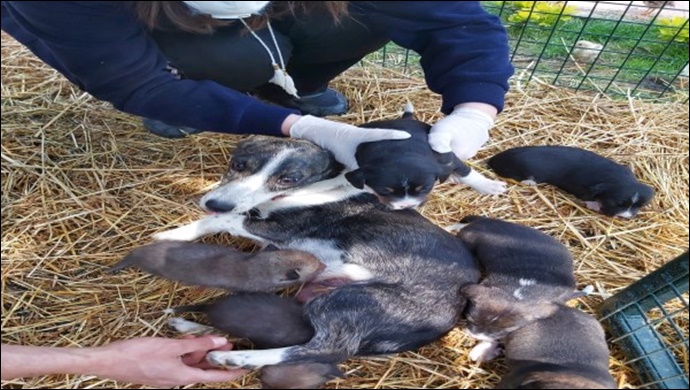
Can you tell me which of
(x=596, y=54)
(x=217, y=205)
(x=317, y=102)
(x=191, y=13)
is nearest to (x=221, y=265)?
(x=217, y=205)

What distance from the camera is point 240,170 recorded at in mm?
3137

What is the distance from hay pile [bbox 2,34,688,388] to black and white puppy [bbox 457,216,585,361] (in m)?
0.15

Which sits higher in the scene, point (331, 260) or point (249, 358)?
point (331, 260)

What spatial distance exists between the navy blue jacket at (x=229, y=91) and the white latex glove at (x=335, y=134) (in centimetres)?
11

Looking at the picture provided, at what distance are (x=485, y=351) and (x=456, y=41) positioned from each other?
1.58 meters

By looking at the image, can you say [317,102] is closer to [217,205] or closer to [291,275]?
[217,205]

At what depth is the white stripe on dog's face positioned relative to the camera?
2971mm

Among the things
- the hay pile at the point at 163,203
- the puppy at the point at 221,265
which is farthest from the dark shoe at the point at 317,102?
the puppy at the point at 221,265

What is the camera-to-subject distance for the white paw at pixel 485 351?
2895 millimetres

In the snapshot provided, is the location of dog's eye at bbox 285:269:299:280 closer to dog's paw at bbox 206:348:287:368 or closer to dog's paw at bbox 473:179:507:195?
dog's paw at bbox 206:348:287:368

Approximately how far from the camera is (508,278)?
308cm

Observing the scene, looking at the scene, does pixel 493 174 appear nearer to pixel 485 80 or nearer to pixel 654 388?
pixel 485 80

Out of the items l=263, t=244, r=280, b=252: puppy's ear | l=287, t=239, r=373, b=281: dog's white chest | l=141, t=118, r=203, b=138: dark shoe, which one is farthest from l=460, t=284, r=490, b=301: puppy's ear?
l=141, t=118, r=203, b=138: dark shoe

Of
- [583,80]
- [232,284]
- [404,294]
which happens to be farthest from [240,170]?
[583,80]
